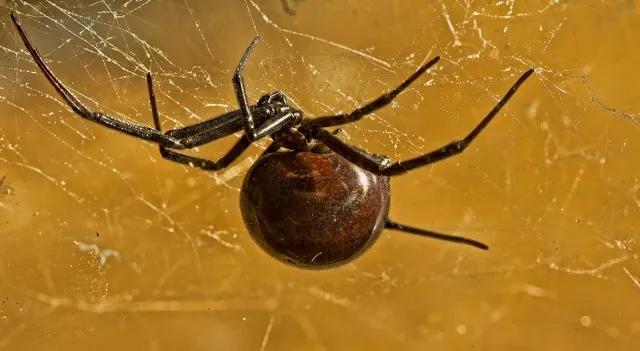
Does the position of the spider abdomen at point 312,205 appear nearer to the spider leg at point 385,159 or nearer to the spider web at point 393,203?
the spider leg at point 385,159

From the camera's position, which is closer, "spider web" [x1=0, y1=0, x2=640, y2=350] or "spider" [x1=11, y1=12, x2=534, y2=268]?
"spider" [x1=11, y1=12, x2=534, y2=268]

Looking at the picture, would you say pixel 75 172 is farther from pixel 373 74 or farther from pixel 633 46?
pixel 633 46

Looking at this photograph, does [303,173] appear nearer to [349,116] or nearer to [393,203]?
[349,116]

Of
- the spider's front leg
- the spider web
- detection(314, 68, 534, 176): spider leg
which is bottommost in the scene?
the spider web

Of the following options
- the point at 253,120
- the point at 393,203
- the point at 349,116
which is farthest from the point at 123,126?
the point at 393,203

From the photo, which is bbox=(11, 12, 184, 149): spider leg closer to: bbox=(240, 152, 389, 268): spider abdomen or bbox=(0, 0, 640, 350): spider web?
bbox=(240, 152, 389, 268): spider abdomen

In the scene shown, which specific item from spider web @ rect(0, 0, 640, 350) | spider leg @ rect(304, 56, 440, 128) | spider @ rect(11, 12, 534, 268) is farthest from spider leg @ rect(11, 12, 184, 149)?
spider web @ rect(0, 0, 640, 350)
